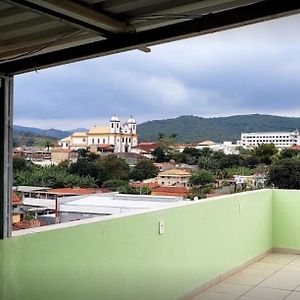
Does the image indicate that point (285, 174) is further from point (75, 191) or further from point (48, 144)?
point (48, 144)

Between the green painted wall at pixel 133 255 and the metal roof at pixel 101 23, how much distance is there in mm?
965

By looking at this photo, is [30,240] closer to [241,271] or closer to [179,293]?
[179,293]

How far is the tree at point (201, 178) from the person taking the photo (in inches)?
175

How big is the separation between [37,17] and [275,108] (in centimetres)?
388

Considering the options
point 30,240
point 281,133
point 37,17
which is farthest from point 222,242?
point 37,17

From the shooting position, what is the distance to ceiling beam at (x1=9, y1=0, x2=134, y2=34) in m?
1.74

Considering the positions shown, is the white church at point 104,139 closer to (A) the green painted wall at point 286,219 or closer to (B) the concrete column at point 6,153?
(B) the concrete column at point 6,153

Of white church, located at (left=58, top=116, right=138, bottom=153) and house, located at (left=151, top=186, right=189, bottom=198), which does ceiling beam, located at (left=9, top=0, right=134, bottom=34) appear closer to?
white church, located at (left=58, top=116, right=138, bottom=153)

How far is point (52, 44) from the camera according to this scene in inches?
87.7

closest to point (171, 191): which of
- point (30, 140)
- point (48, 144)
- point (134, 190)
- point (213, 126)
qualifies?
point (134, 190)

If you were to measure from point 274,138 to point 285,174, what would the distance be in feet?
3.97

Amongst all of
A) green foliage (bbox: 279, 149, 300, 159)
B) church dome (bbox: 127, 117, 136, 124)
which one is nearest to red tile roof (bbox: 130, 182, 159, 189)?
church dome (bbox: 127, 117, 136, 124)

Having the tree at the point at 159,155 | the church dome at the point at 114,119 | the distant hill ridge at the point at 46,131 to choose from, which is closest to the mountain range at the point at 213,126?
the tree at the point at 159,155

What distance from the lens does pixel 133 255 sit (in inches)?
133
